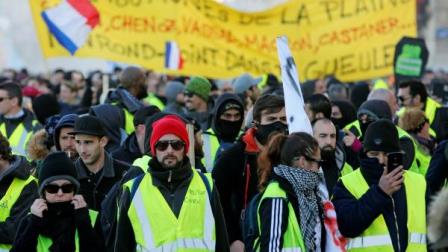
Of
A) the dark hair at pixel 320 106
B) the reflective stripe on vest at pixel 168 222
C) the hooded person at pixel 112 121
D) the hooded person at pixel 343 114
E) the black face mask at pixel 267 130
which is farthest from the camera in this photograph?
the hooded person at pixel 343 114

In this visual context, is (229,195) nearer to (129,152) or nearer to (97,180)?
(97,180)

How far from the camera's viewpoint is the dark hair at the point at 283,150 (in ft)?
23.9

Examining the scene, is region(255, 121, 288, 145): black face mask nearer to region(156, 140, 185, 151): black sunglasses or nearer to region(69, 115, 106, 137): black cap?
region(156, 140, 185, 151): black sunglasses

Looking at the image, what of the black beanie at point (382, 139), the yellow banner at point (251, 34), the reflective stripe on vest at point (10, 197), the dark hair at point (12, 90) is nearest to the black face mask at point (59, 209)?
the reflective stripe on vest at point (10, 197)

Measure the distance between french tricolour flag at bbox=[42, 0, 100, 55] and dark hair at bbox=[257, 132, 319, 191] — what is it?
720 centimetres

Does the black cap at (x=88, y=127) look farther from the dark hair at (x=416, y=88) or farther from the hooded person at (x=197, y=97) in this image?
the dark hair at (x=416, y=88)

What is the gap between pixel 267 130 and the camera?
8562mm

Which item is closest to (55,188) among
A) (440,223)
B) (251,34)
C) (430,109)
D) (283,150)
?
(283,150)

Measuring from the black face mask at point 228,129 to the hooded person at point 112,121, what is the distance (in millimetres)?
1029

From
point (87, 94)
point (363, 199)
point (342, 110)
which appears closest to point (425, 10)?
point (87, 94)

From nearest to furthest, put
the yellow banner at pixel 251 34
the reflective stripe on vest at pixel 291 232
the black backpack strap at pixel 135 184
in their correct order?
the reflective stripe on vest at pixel 291 232 < the black backpack strap at pixel 135 184 < the yellow banner at pixel 251 34

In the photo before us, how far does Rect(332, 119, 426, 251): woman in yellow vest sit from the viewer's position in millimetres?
7410

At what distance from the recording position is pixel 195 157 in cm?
966

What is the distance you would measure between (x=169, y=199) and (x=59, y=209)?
71 centimetres
